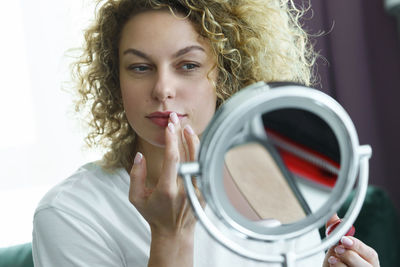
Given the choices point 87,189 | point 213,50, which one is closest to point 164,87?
point 213,50

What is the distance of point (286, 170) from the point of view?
437 millimetres

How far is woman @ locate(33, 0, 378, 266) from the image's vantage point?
786mm

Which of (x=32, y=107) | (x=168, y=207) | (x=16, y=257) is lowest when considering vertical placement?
(x=16, y=257)

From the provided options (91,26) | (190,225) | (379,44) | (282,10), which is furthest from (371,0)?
(190,225)

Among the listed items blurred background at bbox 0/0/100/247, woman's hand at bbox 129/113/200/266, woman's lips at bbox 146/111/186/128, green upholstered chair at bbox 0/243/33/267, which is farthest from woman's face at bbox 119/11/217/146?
blurred background at bbox 0/0/100/247

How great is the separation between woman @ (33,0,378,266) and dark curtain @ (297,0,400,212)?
2.75 ft

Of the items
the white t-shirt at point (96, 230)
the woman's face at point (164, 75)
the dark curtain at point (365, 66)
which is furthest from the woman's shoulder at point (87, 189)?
the dark curtain at point (365, 66)

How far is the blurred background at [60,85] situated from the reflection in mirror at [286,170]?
1.46 metres

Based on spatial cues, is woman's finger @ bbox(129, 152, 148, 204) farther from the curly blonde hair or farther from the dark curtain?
the dark curtain

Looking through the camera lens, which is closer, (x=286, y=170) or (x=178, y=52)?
(x=286, y=170)

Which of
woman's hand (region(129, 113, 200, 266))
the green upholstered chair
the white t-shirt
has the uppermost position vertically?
woman's hand (region(129, 113, 200, 266))

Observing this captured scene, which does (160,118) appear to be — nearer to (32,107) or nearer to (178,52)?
(178,52)

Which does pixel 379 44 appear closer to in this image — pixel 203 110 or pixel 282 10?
pixel 282 10

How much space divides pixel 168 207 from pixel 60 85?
139cm
